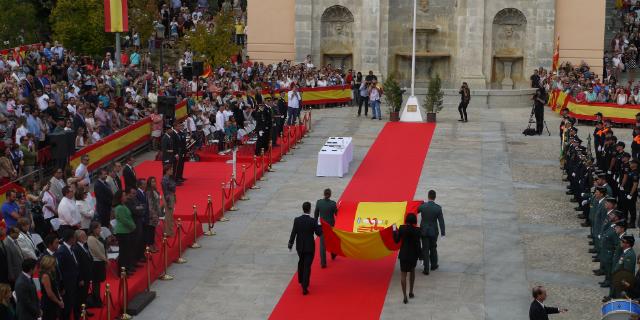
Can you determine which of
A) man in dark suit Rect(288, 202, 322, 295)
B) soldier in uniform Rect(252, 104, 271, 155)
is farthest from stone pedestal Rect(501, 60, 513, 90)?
man in dark suit Rect(288, 202, 322, 295)

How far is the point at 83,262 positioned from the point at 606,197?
10.5m

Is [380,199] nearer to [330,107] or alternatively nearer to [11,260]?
[11,260]

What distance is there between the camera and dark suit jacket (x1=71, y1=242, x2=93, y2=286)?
59.9ft

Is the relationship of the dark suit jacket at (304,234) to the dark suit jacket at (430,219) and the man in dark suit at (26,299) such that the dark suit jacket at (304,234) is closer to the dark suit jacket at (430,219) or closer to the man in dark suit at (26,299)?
the dark suit jacket at (430,219)

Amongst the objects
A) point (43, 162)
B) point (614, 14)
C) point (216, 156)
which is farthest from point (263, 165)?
point (614, 14)

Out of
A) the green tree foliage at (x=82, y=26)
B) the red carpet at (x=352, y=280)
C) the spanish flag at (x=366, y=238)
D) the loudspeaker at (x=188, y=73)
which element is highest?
the green tree foliage at (x=82, y=26)

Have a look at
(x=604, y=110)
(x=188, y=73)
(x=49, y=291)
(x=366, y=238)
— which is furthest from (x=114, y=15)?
(x=49, y=291)

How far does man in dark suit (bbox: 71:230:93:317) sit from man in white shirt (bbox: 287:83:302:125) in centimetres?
2147

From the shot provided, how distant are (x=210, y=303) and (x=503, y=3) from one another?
3304cm

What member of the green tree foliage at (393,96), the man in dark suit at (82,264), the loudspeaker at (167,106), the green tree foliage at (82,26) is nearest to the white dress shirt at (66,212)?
the man in dark suit at (82,264)

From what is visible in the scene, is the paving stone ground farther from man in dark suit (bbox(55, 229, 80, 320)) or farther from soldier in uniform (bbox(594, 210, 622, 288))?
man in dark suit (bbox(55, 229, 80, 320))

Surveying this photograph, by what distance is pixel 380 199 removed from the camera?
28812 millimetres

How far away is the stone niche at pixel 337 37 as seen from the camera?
52.2 m

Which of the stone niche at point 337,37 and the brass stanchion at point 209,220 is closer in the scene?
the brass stanchion at point 209,220
